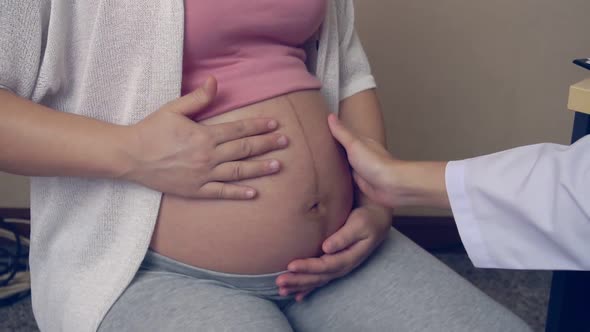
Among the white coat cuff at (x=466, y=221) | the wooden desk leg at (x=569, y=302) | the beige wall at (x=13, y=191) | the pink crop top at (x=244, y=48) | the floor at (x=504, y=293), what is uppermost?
the pink crop top at (x=244, y=48)

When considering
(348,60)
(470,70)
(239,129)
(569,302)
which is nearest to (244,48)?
(239,129)

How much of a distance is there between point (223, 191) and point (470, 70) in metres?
1.08

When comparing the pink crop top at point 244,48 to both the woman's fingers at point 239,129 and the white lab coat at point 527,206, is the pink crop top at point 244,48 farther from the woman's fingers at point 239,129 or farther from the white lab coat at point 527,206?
the white lab coat at point 527,206

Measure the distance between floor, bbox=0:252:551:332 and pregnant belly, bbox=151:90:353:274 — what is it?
840 millimetres

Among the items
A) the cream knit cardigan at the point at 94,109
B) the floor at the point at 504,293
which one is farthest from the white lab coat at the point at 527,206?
the floor at the point at 504,293


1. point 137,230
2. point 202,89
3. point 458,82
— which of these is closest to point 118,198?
point 137,230

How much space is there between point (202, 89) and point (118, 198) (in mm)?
167

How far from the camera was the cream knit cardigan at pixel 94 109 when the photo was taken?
2.15 ft

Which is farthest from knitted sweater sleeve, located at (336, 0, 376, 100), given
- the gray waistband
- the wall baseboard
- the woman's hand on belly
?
the wall baseboard

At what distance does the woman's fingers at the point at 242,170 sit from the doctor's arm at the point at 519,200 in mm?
169

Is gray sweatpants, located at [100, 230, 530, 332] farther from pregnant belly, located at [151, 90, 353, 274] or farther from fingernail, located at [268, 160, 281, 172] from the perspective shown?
fingernail, located at [268, 160, 281, 172]

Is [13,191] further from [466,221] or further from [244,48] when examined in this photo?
[466,221]

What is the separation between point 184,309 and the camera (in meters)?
0.62

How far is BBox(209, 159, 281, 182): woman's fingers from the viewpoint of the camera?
26.6 inches
